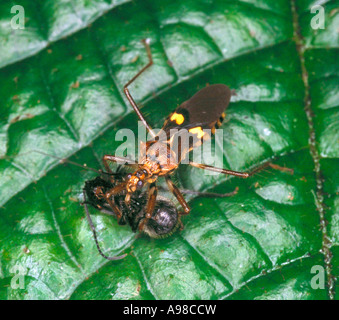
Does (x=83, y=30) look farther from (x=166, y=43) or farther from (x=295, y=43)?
(x=295, y=43)

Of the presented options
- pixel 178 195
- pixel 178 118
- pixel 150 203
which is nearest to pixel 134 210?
pixel 150 203

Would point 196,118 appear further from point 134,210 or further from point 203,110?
point 134,210

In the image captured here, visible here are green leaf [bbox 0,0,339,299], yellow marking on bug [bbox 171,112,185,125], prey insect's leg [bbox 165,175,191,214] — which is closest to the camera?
green leaf [bbox 0,0,339,299]

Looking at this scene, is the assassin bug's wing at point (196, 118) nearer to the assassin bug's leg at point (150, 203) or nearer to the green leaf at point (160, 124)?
the green leaf at point (160, 124)

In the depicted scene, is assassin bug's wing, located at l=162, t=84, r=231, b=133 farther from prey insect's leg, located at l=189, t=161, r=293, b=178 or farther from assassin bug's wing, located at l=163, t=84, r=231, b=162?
prey insect's leg, located at l=189, t=161, r=293, b=178

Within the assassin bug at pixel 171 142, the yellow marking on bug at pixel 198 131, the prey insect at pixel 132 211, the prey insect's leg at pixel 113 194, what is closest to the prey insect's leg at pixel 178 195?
the assassin bug at pixel 171 142

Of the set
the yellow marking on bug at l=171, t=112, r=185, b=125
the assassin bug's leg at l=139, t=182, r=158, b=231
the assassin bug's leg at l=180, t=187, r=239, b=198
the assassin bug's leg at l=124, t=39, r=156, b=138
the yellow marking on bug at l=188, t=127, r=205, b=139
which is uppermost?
the assassin bug's leg at l=124, t=39, r=156, b=138

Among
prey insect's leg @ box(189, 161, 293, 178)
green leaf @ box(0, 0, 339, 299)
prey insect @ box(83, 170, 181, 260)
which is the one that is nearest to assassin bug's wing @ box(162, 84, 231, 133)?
green leaf @ box(0, 0, 339, 299)
